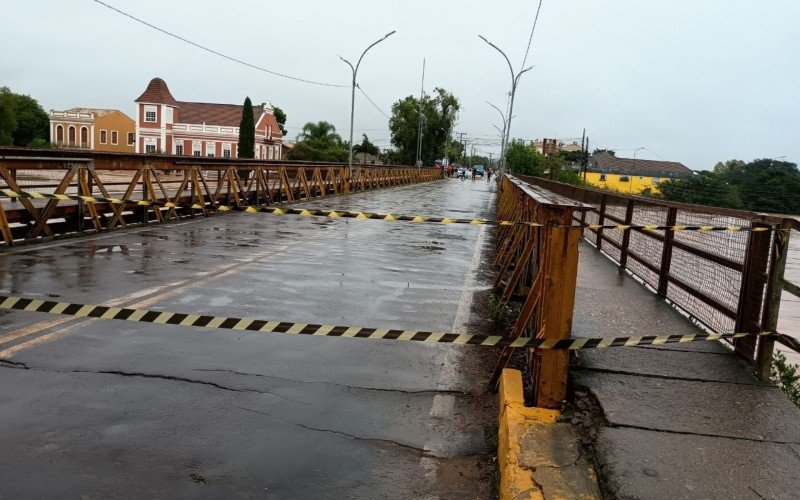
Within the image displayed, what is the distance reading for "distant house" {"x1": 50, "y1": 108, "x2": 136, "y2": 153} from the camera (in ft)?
296

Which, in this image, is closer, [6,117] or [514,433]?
[514,433]

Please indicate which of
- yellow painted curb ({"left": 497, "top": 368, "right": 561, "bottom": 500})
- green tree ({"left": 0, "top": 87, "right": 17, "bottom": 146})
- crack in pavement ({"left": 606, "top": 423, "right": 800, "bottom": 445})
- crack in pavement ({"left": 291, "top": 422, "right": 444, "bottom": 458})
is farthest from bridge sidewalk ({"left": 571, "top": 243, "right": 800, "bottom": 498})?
green tree ({"left": 0, "top": 87, "right": 17, "bottom": 146})

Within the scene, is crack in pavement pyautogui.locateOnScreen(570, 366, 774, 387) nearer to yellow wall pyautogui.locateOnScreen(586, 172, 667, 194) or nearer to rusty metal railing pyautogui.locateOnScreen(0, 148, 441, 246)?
rusty metal railing pyautogui.locateOnScreen(0, 148, 441, 246)

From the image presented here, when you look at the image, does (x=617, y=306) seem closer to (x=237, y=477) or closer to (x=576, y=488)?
(x=576, y=488)

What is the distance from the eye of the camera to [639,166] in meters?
140

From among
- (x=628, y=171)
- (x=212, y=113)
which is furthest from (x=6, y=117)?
(x=628, y=171)

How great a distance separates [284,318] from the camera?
680cm

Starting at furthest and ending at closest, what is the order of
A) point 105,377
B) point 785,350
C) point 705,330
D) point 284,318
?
point 785,350
point 284,318
point 705,330
point 105,377

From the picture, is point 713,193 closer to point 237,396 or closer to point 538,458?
point 237,396

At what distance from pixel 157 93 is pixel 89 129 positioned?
1612 cm

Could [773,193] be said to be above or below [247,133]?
below

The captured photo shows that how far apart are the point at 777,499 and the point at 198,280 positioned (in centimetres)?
688

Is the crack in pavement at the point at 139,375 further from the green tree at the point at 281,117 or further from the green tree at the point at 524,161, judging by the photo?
the green tree at the point at 281,117

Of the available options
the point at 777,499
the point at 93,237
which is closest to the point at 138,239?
the point at 93,237
